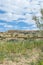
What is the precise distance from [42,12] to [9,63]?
718cm

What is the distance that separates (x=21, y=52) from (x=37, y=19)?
13.1 feet

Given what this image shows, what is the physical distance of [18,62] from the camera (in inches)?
375

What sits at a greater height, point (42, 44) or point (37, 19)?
point (37, 19)

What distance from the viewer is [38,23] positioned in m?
15.3

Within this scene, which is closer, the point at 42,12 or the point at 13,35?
the point at 42,12

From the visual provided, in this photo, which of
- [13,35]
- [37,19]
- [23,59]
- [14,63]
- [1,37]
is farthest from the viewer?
[13,35]

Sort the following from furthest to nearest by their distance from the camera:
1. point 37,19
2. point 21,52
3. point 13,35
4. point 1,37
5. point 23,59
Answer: point 13,35 < point 1,37 < point 37,19 < point 21,52 < point 23,59

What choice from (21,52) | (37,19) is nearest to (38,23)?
(37,19)

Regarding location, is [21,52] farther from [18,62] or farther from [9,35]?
[9,35]

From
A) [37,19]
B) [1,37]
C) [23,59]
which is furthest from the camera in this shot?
[1,37]

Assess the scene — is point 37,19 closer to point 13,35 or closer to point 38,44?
point 38,44

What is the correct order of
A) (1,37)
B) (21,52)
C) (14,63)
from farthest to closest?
(1,37), (21,52), (14,63)

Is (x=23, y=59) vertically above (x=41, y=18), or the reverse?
(x=41, y=18)

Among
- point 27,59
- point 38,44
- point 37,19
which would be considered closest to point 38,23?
point 37,19
